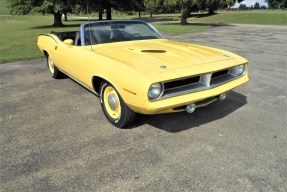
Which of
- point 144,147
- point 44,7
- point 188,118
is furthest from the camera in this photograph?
point 44,7

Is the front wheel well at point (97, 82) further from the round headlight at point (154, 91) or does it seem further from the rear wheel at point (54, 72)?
the rear wheel at point (54, 72)

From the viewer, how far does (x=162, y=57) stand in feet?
11.7

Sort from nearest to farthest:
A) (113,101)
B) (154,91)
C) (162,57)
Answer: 1. (154,91)
2. (162,57)
3. (113,101)

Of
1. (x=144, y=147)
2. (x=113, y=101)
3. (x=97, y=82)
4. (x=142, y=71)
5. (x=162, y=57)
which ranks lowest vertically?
(x=144, y=147)

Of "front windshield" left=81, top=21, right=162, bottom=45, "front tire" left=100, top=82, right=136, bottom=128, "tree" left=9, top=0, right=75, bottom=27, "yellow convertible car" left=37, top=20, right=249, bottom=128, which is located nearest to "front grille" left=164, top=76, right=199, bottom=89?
"yellow convertible car" left=37, top=20, right=249, bottom=128

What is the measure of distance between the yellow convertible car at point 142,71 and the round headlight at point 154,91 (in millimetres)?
11

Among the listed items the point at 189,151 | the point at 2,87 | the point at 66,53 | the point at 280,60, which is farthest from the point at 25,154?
the point at 280,60

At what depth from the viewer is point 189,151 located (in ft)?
10.2

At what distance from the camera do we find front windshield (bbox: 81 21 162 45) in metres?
4.50

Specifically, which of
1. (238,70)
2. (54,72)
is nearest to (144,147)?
(238,70)

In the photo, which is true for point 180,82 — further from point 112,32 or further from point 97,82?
point 112,32

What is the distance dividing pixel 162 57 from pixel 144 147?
46.9 inches

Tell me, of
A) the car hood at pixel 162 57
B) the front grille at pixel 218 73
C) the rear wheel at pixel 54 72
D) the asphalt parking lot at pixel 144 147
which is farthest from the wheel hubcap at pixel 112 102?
the rear wheel at pixel 54 72

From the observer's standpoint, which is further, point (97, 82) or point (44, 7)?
point (44, 7)
